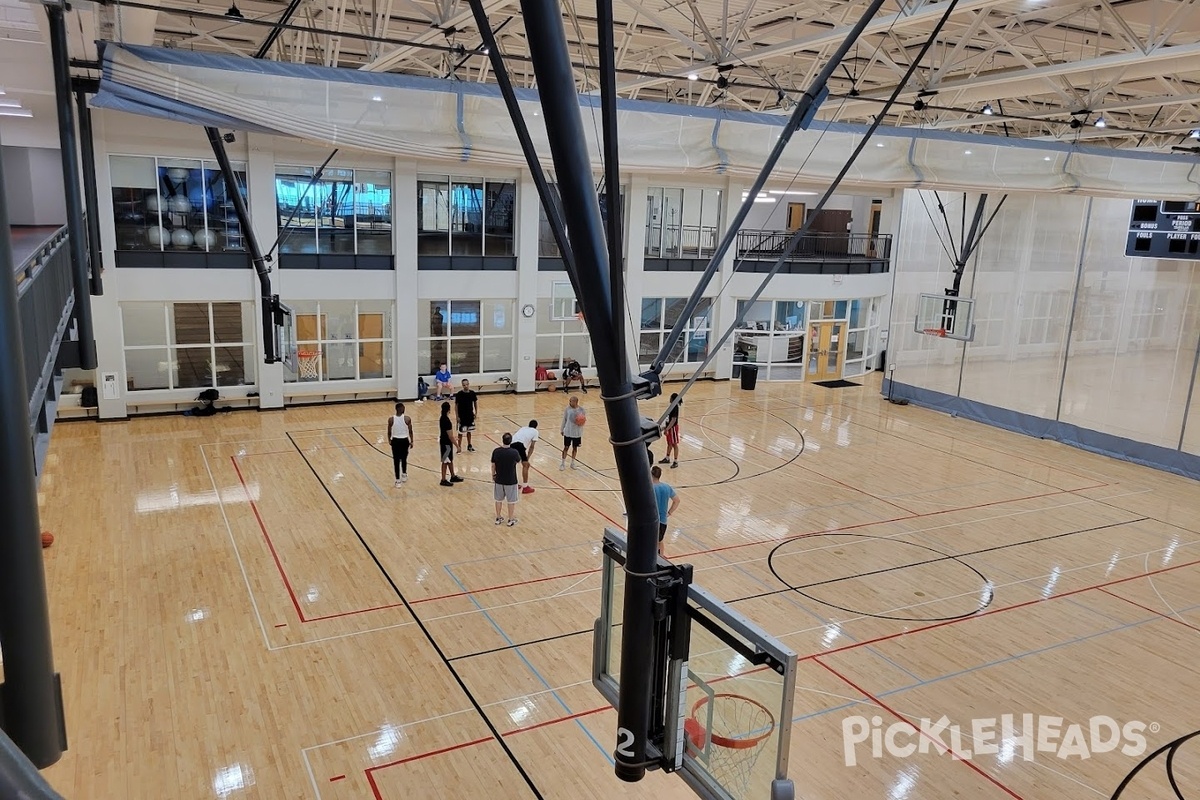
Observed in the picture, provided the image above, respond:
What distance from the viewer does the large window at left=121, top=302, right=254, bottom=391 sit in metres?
20.8

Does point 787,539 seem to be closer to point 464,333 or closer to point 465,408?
point 465,408

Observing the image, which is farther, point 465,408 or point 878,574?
point 465,408

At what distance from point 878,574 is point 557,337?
14982 mm

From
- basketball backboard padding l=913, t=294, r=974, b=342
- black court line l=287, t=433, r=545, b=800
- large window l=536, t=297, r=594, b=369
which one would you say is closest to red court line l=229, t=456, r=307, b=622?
black court line l=287, t=433, r=545, b=800

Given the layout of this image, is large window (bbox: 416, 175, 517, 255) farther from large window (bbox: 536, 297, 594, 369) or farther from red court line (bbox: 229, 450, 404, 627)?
red court line (bbox: 229, 450, 404, 627)

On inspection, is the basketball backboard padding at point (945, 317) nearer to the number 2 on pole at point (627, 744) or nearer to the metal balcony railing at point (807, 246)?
the metal balcony railing at point (807, 246)

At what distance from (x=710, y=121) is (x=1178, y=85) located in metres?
13.6

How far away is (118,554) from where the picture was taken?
12.2m

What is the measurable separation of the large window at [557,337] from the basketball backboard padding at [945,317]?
989 centimetres

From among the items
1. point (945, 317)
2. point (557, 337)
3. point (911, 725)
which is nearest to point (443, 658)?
point (911, 725)

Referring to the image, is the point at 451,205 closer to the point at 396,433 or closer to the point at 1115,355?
the point at 396,433

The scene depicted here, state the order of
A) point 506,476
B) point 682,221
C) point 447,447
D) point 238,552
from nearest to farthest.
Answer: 1. point 238,552
2. point 506,476
3. point 447,447
4. point 682,221

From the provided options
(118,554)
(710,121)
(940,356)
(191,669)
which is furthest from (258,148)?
(940,356)

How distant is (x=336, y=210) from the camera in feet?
71.9
